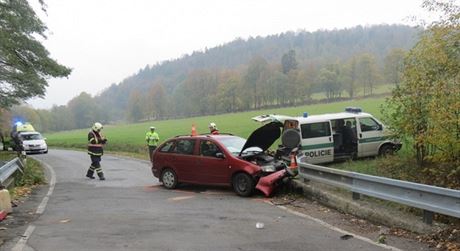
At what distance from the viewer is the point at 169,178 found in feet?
44.5

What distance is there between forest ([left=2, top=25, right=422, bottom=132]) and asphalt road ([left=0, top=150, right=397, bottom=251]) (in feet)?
219

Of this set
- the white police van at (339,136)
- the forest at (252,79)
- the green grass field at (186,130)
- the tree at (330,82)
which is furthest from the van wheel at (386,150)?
the tree at (330,82)

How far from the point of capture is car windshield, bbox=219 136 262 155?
40.6ft

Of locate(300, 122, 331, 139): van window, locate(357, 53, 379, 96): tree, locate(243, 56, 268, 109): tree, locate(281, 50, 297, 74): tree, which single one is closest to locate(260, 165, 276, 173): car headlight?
locate(300, 122, 331, 139): van window

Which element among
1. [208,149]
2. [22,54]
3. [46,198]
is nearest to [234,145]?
[208,149]

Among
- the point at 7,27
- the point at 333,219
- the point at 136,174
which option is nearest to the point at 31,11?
the point at 7,27

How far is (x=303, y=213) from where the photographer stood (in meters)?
9.18

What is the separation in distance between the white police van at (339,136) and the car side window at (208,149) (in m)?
3.94

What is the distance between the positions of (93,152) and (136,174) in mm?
3036

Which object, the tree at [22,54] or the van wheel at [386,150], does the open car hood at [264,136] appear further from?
the tree at [22,54]

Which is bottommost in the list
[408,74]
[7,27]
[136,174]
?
[136,174]

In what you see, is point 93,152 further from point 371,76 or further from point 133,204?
point 371,76

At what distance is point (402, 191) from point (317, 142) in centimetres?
845

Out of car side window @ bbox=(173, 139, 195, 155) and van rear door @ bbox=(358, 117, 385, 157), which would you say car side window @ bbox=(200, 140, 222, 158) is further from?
van rear door @ bbox=(358, 117, 385, 157)
